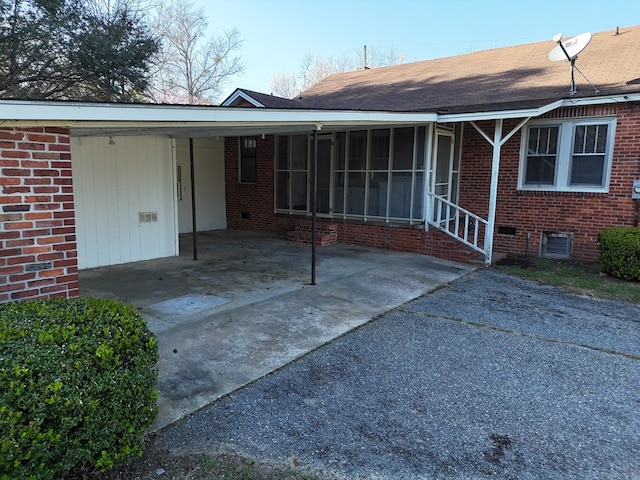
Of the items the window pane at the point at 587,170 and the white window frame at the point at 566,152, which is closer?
the white window frame at the point at 566,152

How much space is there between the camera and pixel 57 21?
11.0 metres

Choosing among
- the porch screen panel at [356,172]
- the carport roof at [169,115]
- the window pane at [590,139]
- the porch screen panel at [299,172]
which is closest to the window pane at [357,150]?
the porch screen panel at [356,172]

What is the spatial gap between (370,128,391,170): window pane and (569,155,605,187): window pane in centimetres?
360

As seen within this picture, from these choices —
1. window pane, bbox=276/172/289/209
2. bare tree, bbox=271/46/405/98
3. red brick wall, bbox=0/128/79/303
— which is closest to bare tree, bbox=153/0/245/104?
bare tree, bbox=271/46/405/98

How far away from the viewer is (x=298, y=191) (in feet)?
35.9

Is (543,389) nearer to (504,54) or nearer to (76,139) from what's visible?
(76,139)

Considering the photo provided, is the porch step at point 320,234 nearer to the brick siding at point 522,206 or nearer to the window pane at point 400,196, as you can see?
the brick siding at point 522,206

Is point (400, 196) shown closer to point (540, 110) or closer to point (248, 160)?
point (540, 110)

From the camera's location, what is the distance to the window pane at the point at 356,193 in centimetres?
973

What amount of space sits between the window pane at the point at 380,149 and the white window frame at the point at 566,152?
273 cm

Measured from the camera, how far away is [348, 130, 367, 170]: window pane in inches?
376

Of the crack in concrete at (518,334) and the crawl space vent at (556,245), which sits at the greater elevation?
the crawl space vent at (556,245)

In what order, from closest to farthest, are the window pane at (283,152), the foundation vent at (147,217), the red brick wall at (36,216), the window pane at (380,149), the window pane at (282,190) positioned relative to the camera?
the red brick wall at (36,216)
the foundation vent at (147,217)
the window pane at (380,149)
the window pane at (283,152)
the window pane at (282,190)

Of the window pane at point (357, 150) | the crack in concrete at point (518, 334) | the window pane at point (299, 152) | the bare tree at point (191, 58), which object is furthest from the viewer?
the bare tree at point (191, 58)
